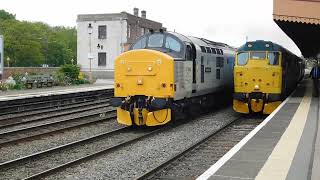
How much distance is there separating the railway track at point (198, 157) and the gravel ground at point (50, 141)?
3.63m

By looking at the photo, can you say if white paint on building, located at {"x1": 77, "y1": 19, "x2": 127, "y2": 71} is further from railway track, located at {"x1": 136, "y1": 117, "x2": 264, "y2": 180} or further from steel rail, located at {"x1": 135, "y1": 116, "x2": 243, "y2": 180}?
steel rail, located at {"x1": 135, "y1": 116, "x2": 243, "y2": 180}

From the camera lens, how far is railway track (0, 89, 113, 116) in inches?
822

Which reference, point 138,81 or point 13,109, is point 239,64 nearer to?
point 138,81

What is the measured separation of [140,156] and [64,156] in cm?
178

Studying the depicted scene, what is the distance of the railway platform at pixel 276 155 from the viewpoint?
716cm

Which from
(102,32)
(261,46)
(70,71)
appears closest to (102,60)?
(102,32)

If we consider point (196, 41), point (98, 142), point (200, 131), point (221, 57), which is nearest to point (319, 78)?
point (221, 57)

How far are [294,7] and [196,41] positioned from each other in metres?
5.04

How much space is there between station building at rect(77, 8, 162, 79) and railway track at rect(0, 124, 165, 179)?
41.9 m

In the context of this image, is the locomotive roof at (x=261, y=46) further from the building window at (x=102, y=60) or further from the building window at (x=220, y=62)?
the building window at (x=102, y=60)

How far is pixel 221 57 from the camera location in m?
21.0

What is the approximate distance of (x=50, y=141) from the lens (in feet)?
43.2

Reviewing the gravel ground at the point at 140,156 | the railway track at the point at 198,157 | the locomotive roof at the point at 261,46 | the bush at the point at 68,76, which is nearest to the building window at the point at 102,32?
the bush at the point at 68,76

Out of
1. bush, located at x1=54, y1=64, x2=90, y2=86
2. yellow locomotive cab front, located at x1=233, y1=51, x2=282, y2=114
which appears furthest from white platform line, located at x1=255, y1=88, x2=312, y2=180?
bush, located at x1=54, y1=64, x2=90, y2=86
